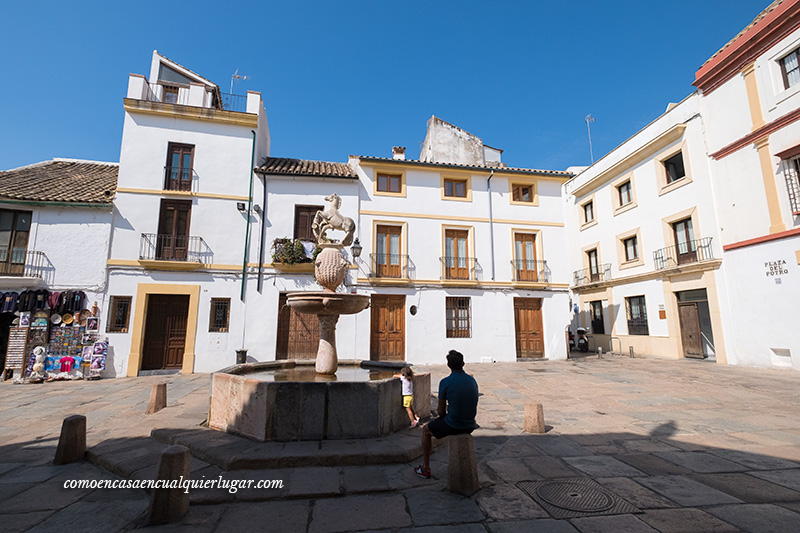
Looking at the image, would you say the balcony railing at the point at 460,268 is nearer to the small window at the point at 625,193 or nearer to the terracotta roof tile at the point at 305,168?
the terracotta roof tile at the point at 305,168

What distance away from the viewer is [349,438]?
4.56 m

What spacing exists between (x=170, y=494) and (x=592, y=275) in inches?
868

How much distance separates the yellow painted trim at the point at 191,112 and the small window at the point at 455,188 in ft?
29.4

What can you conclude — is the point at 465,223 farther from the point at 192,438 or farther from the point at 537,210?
the point at 192,438

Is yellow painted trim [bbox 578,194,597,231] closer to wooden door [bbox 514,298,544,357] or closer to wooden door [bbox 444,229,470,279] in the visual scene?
wooden door [bbox 514,298,544,357]

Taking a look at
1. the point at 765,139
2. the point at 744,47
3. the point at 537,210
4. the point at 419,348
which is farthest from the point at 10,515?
the point at 744,47

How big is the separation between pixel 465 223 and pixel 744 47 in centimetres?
1183

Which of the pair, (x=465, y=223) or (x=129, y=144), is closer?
(x=129, y=144)

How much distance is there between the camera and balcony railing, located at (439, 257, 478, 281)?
15.9m

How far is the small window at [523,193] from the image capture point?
Answer: 1727 centimetres

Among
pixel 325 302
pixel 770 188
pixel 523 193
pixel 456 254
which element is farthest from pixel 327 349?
pixel 770 188

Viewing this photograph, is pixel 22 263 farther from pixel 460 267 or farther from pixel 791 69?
pixel 791 69

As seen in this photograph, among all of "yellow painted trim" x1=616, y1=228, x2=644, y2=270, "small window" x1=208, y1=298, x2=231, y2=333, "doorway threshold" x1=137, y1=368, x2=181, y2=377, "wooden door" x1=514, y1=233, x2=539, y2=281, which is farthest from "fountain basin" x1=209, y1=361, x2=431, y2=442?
"yellow painted trim" x1=616, y1=228, x2=644, y2=270

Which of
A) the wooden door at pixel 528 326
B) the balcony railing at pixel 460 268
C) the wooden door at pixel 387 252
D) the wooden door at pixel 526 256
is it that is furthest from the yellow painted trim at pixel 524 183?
the wooden door at pixel 387 252
